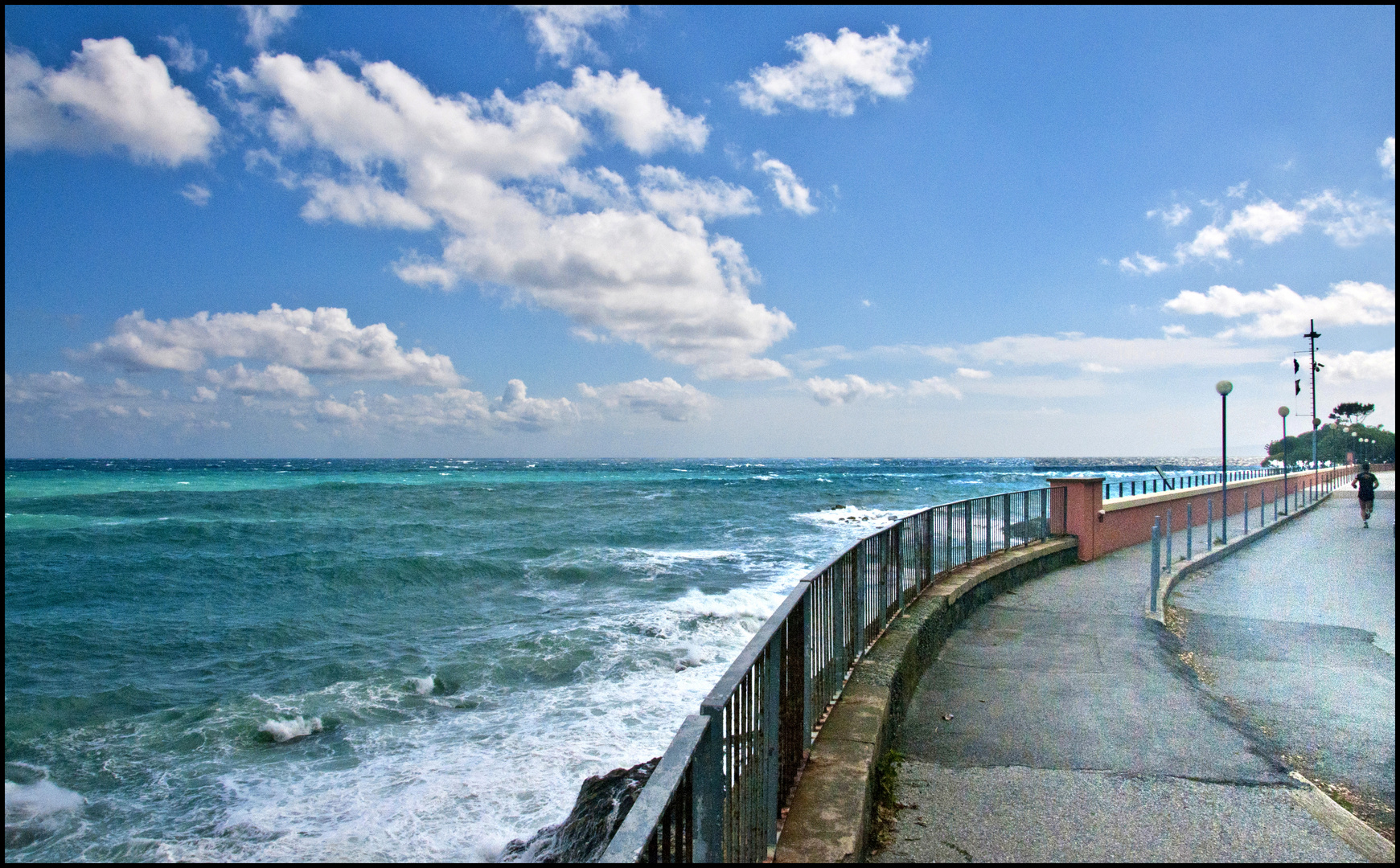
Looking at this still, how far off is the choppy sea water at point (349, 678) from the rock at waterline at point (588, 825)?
19.1 inches

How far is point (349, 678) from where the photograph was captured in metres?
11.4

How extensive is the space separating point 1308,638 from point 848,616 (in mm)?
5893

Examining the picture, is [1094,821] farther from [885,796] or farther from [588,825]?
[588,825]

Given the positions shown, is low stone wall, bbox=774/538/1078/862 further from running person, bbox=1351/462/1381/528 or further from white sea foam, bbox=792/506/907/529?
white sea foam, bbox=792/506/907/529

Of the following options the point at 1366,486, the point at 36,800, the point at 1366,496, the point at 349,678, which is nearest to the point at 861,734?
the point at 36,800

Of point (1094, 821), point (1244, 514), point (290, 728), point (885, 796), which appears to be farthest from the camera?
point (1244, 514)

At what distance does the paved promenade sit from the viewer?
3.83 metres

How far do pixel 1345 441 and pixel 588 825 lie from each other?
10928 centimetres

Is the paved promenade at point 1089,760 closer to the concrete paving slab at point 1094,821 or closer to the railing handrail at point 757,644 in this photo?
the concrete paving slab at point 1094,821

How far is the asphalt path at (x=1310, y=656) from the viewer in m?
4.92

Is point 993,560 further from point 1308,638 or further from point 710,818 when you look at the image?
point 710,818

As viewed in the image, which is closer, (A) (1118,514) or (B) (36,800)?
(B) (36,800)

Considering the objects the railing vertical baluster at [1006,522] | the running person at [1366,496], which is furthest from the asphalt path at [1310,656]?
the running person at [1366,496]

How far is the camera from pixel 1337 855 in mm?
3713
